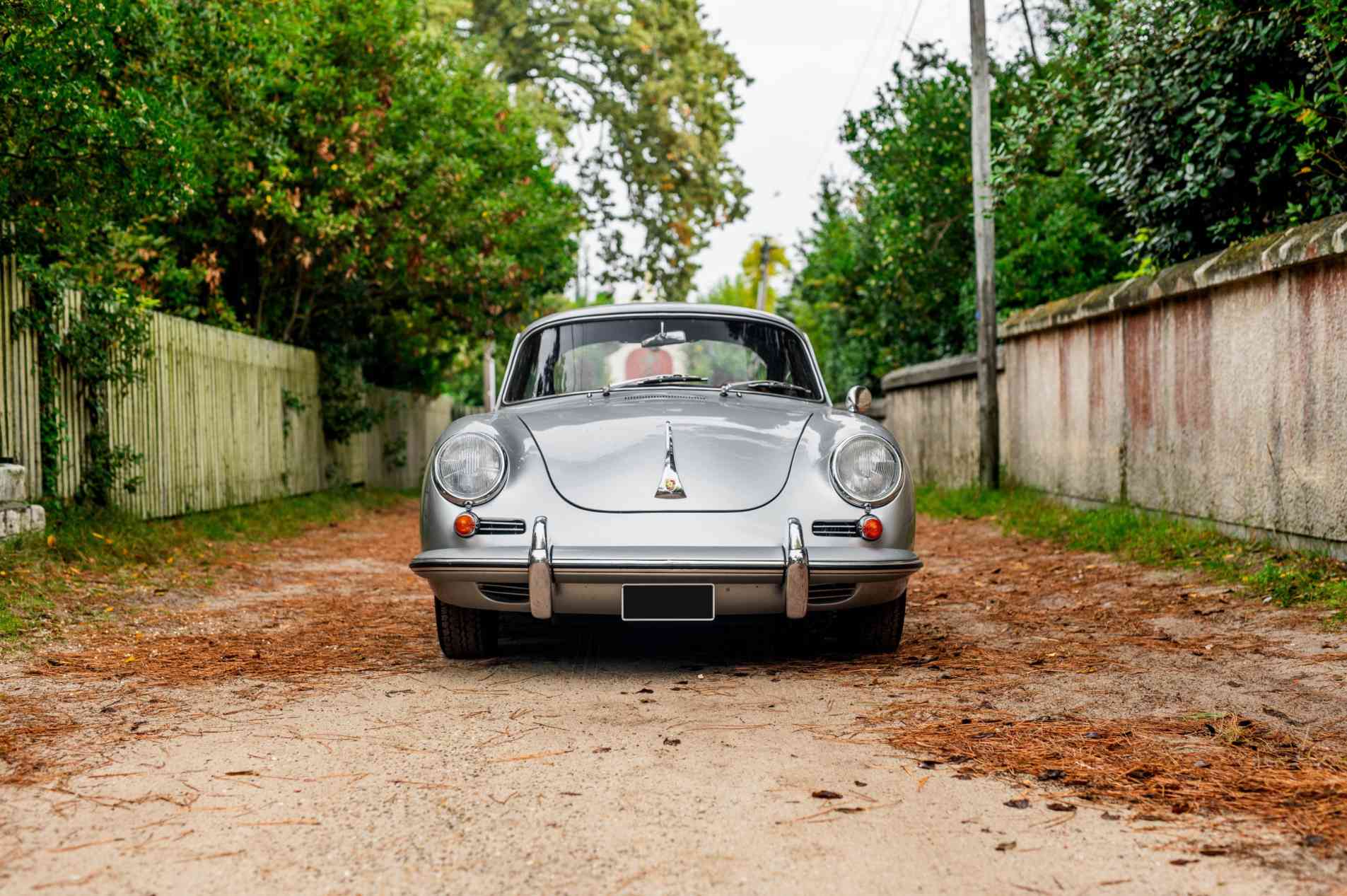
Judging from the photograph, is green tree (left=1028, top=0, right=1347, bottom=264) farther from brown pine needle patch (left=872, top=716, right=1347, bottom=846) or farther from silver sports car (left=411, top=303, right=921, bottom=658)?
brown pine needle patch (left=872, top=716, right=1347, bottom=846)

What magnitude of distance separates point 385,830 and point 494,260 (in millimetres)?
15004

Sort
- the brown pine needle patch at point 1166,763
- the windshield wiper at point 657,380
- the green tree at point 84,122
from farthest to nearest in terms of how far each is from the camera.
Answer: the green tree at point 84,122 < the windshield wiper at point 657,380 < the brown pine needle patch at point 1166,763

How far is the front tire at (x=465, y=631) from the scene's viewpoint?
529 centimetres

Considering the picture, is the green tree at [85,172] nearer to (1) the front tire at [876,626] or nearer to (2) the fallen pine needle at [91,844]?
(1) the front tire at [876,626]

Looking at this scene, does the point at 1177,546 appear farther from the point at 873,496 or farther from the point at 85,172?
the point at 85,172

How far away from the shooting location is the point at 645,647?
5.72 metres

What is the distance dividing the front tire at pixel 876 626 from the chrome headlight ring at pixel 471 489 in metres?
1.59

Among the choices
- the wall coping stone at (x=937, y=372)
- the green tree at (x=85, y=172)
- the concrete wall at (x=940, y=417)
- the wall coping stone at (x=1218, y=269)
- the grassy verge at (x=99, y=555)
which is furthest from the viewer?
the concrete wall at (x=940, y=417)

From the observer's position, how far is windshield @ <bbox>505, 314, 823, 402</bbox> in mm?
6258

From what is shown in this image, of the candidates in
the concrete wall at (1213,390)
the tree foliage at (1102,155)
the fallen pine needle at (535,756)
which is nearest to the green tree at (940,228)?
the tree foliage at (1102,155)

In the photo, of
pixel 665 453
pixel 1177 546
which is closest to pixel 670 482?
pixel 665 453

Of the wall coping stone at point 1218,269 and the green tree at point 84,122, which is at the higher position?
the green tree at point 84,122

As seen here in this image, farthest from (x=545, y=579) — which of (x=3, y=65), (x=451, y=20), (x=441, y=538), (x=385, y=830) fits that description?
(x=451, y=20)

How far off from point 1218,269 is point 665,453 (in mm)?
4805
